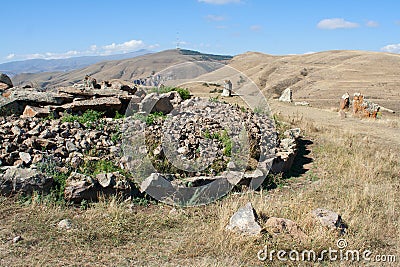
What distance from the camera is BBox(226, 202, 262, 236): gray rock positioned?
4.09 meters

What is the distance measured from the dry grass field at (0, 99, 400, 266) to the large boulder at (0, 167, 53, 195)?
130 mm

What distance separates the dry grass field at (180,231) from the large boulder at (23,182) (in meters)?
0.13

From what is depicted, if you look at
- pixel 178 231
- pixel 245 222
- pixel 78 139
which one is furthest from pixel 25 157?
pixel 245 222

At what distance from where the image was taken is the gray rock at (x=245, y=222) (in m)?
4.09

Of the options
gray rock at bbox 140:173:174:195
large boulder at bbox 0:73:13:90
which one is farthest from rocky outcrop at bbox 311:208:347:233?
large boulder at bbox 0:73:13:90

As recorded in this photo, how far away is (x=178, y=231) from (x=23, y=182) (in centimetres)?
208

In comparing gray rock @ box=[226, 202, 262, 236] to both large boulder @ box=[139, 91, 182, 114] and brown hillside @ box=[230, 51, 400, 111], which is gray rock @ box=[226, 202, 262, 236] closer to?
large boulder @ box=[139, 91, 182, 114]

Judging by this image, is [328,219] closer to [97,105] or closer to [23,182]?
[23,182]

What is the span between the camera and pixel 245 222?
13.8 feet

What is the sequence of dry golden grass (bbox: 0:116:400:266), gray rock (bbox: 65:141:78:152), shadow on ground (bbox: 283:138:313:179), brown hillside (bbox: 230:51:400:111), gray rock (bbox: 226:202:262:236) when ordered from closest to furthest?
dry golden grass (bbox: 0:116:400:266) → gray rock (bbox: 226:202:262:236) → gray rock (bbox: 65:141:78:152) → shadow on ground (bbox: 283:138:313:179) → brown hillside (bbox: 230:51:400:111)

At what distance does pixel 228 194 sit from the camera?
5.57m

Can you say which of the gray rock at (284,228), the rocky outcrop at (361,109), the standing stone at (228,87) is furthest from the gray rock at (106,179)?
the rocky outcrop at (361,109)

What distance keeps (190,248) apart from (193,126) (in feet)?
11.9

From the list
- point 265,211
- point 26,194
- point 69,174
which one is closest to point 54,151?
point 69,174
